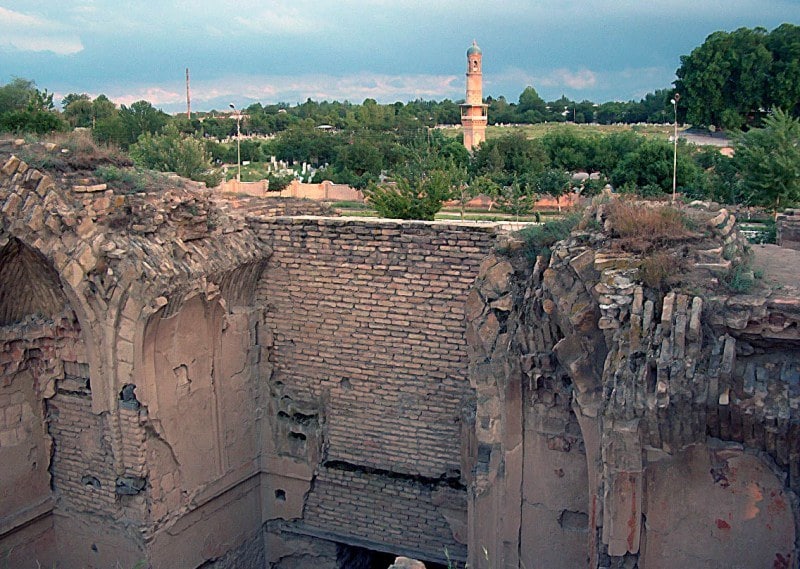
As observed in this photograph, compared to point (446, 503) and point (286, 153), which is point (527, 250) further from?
point (286, 153)

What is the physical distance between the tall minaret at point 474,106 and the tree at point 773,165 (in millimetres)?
22316

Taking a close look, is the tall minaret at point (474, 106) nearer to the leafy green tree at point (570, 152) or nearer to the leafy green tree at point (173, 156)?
the leafy green tree at point (570, 152)

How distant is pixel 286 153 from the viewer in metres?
42.0

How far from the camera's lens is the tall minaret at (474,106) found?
43500mm

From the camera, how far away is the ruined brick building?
5102 mm

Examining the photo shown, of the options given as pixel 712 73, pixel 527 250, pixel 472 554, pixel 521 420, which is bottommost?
pixel 472 554

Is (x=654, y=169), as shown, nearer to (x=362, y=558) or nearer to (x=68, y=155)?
(x=362, y=558)

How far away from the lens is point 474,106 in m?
44.6

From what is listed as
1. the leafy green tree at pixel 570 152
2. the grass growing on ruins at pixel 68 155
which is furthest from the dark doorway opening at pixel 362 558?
the leafy green tree at pixel 570 152

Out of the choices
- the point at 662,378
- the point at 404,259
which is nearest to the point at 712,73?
the point at 404,259

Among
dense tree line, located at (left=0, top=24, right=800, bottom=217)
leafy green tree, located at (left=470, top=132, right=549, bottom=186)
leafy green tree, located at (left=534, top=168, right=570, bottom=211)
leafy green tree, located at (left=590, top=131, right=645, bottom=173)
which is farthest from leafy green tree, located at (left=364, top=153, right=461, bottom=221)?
leafy green tree, located at (left=590, top=131, right=645, bottom=173)


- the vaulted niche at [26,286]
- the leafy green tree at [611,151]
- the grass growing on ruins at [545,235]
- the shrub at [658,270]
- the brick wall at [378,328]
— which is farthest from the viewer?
Answer: the leafy green tree at [611,151]

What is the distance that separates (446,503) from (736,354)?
4244 mm

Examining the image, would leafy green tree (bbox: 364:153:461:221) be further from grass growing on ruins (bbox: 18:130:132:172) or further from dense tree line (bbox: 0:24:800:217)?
grass growing on ruins (bbox: 18:130:132:172)
